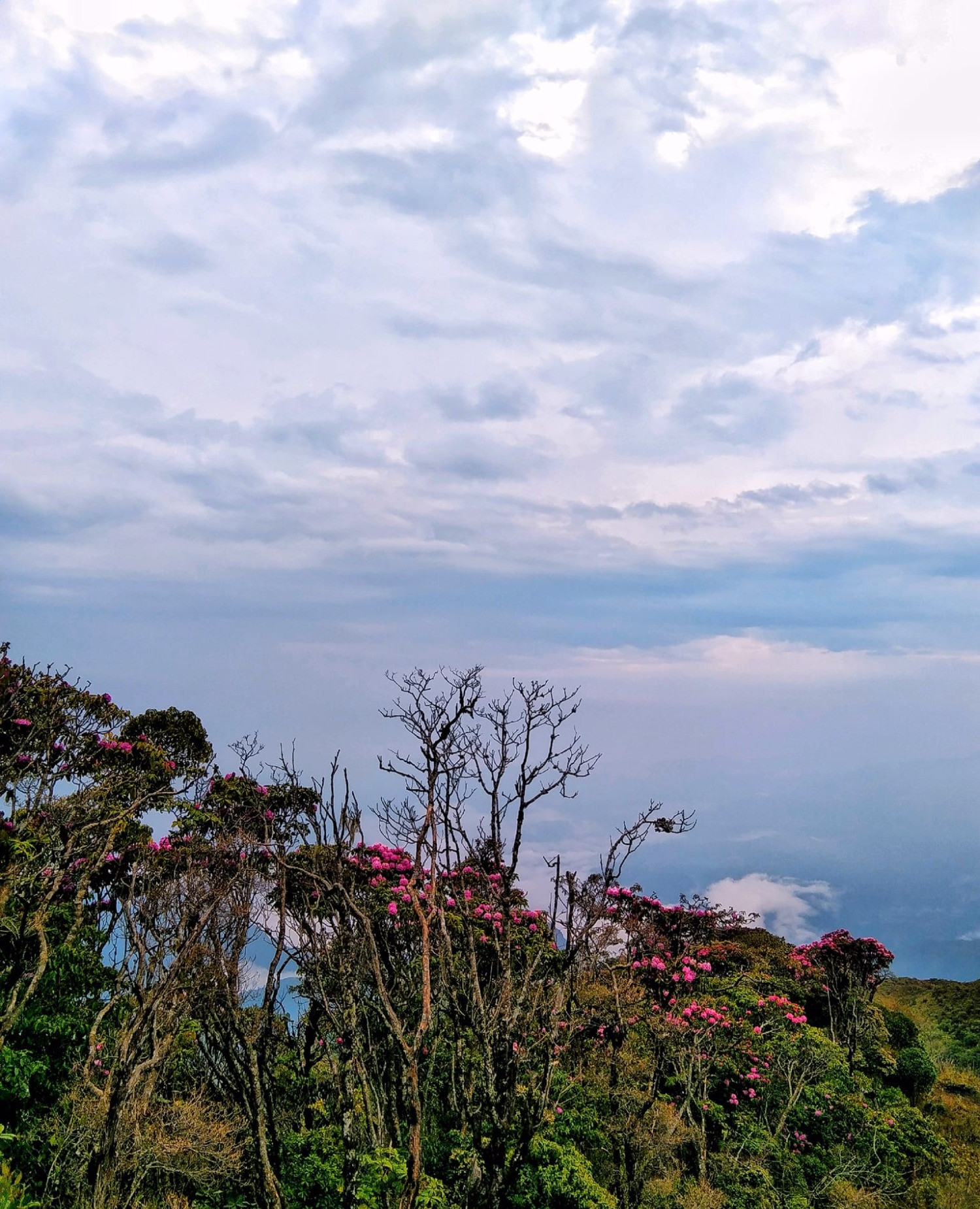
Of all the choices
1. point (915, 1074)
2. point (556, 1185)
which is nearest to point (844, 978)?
point (915, 1074)

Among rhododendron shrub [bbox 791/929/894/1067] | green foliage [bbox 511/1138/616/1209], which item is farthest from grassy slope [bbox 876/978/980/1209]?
green foliage [bbox 511/1138/616/1209]

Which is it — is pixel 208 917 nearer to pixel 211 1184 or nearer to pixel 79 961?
pixel 79 961

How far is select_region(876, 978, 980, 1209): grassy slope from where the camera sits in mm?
25297

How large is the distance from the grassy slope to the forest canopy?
1.04m

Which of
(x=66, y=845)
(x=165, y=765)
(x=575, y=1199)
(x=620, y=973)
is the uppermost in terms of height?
(x=165, y=765)

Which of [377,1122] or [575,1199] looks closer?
[575,1199]

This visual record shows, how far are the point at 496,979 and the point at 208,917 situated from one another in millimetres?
6976

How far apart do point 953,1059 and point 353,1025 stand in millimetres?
34851

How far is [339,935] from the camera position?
17516mm

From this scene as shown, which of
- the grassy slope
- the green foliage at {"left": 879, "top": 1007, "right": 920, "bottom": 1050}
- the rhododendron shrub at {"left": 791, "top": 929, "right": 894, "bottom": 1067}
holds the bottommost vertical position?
the grassy slope

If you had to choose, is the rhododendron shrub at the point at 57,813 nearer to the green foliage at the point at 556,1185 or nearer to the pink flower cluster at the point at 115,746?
the pink flower cluster at the point at 115,746

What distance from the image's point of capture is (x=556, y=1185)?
15.3 meters

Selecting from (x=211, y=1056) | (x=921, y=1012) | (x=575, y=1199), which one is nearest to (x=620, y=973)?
(x=575, y=1199)

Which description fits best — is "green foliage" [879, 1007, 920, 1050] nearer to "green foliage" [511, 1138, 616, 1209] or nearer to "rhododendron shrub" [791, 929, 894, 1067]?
"rhododendron shrub" [791, 929, 894, 1067]
